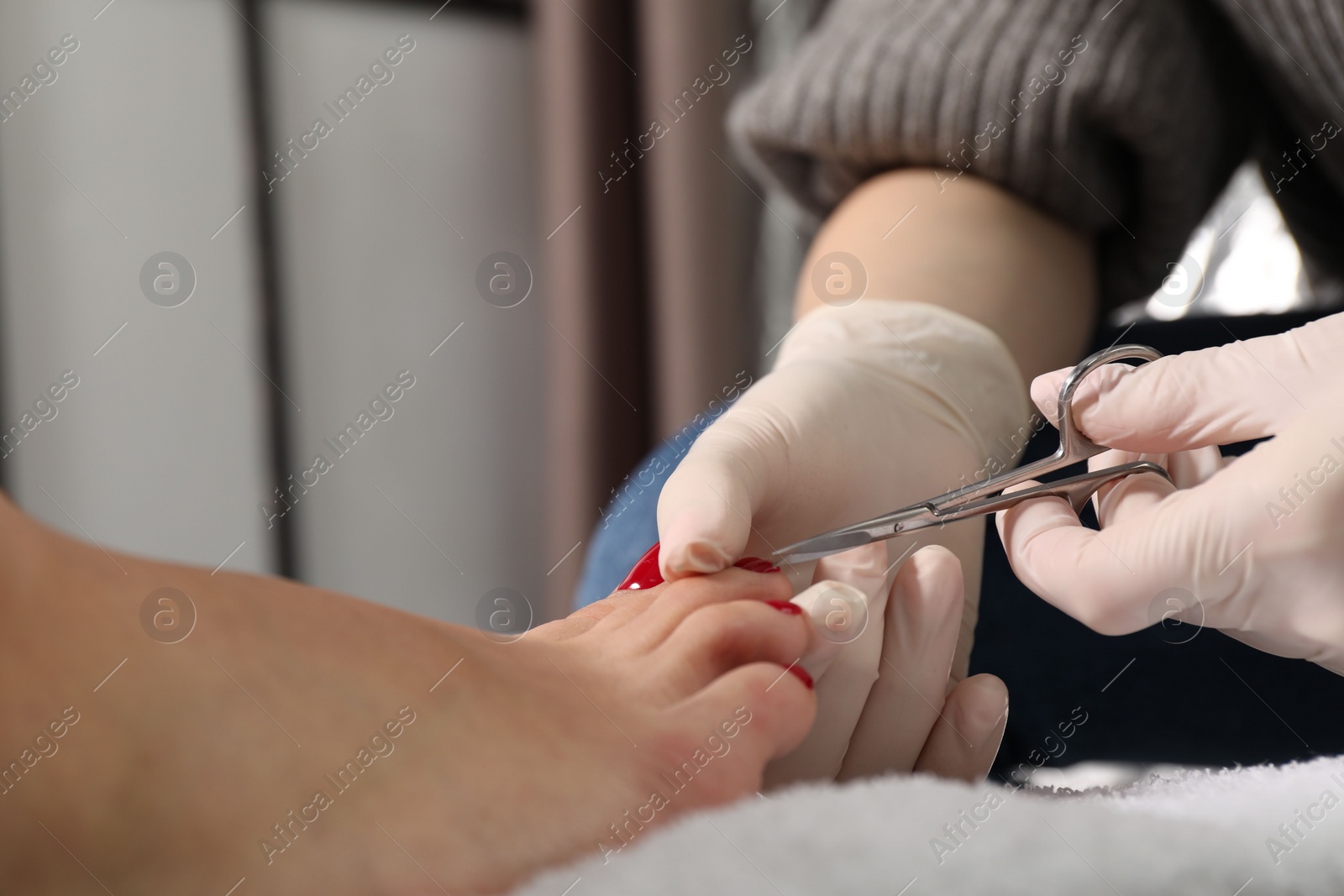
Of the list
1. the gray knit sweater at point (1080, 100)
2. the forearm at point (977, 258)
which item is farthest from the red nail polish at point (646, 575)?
the gray knit sweater at point (1080, 100)

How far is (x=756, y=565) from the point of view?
0.53 meters

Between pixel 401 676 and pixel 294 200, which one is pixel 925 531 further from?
pixel 294 200

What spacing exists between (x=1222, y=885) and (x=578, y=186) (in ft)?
4.92

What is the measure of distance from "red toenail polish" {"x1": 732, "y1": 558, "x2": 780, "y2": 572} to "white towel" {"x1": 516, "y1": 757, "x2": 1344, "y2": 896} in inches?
5.8

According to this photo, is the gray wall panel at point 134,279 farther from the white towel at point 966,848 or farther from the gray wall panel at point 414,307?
the white towel at point 966,848

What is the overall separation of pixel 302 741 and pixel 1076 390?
362 millimetres

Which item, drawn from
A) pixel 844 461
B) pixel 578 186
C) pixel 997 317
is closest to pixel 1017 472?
pixel 844 461

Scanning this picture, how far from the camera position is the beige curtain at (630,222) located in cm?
166

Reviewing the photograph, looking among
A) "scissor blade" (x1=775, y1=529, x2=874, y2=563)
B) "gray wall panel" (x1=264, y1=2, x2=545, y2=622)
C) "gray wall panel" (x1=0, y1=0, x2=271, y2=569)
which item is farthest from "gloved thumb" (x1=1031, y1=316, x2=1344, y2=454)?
"gray wall panel" (x1=0, y1=0, x2=271, y2=569)

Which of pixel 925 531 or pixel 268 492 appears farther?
pixel 268 492

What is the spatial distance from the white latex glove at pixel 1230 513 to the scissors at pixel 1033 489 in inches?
0.4

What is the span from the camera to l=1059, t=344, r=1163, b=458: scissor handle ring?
1.53ft

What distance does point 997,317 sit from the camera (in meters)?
0.81

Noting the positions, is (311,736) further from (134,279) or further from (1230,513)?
(134,279)
